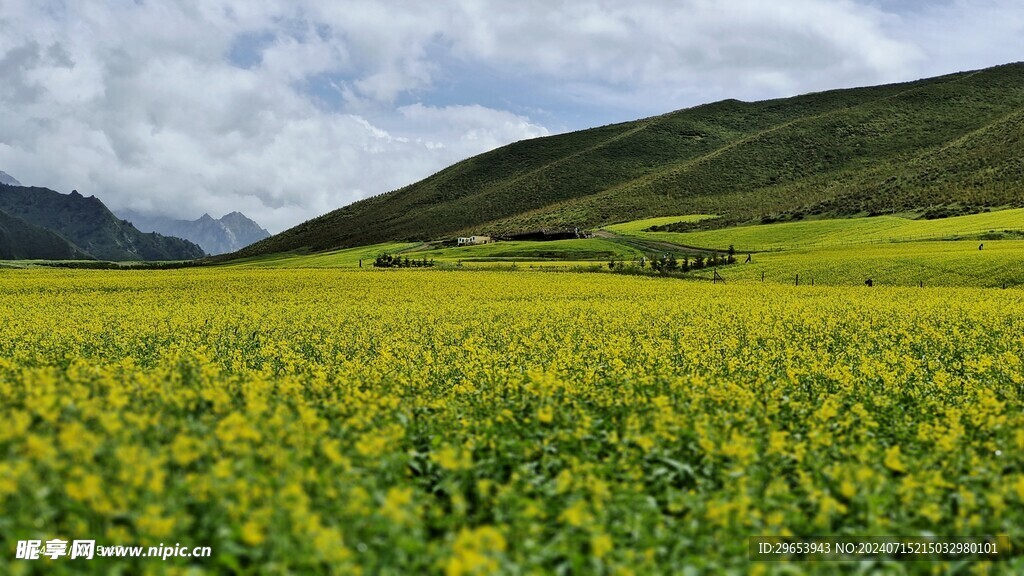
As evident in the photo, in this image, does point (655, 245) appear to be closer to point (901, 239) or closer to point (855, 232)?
point (855, 232)

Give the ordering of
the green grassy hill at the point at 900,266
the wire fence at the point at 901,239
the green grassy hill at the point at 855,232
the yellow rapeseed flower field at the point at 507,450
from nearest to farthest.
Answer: the yellow rapeseed flower field at the point at 507,450, the green grassy hill at the point at 900,266, the wire fence at the point at 901,239, the green grassy hill at the point at 855,232

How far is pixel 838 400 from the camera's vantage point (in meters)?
9.70

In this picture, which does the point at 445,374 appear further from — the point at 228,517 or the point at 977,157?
the point at 977,157

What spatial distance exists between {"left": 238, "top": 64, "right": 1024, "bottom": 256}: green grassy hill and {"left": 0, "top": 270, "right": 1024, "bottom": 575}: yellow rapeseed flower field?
92781mm

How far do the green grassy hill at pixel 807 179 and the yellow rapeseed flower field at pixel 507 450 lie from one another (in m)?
92.8

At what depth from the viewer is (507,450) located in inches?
298

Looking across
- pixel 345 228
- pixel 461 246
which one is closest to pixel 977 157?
pixel 461 246

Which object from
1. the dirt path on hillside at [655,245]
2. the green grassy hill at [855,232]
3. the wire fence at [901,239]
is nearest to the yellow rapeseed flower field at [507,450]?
the wire fence at [901,239]

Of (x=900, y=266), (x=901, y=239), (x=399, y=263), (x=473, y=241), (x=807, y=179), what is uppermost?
(x=807, y=179)

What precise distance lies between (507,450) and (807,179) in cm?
16220

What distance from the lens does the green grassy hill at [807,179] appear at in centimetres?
10756

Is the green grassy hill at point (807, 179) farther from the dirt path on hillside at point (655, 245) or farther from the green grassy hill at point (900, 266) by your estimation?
the green grassy hill at point (900, 266)

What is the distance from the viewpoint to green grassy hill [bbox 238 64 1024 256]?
108m

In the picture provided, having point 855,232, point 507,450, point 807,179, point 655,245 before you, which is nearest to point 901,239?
point 855,232
